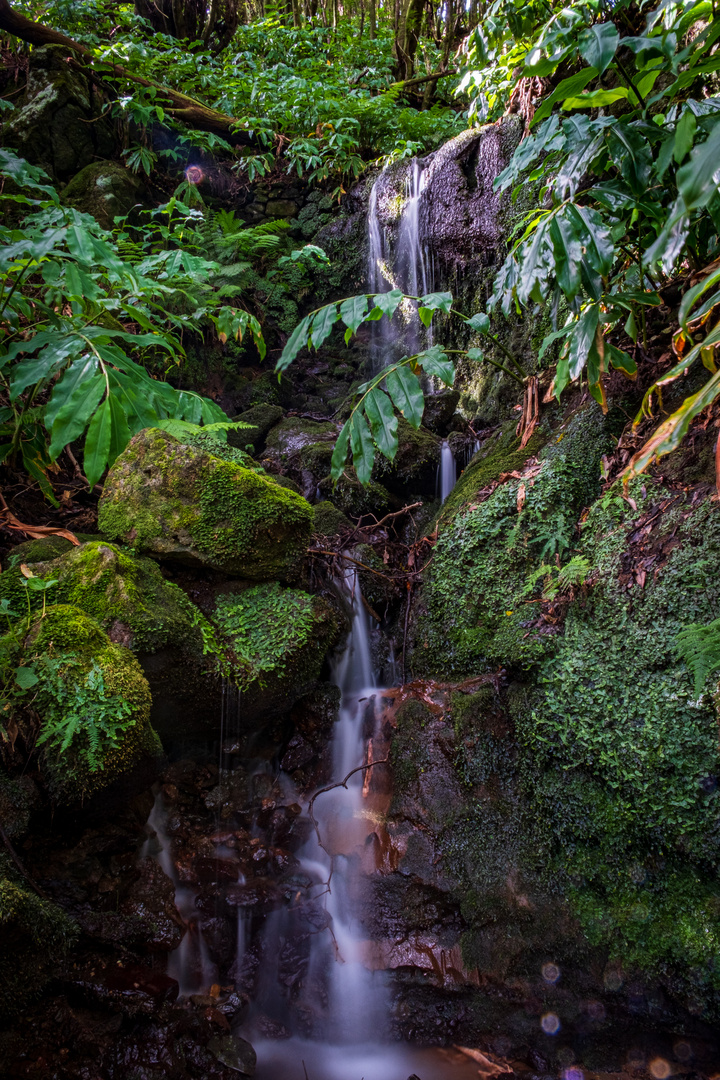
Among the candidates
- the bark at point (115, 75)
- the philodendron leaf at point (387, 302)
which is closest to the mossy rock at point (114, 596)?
the philodendron leaf at point (387, 302)

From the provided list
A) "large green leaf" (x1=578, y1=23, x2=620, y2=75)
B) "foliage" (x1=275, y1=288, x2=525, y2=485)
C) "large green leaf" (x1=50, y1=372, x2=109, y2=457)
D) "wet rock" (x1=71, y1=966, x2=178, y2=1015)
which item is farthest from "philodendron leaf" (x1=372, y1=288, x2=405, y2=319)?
"wet rock" (x1=71, y1=966, x2=178, y2=1015)

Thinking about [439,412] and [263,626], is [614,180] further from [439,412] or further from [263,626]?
[439,412]

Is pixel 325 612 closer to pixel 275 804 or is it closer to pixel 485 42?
pixel 275 804

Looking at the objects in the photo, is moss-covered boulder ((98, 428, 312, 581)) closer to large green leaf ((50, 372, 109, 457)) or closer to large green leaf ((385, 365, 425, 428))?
large green leaf ((50, 372, 109, 457))

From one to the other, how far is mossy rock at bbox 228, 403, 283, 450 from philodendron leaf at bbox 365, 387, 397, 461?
11.7 feet

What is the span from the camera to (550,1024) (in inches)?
101

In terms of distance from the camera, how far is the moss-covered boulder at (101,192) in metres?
6.41

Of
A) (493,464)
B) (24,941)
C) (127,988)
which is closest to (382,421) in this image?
(493,464)

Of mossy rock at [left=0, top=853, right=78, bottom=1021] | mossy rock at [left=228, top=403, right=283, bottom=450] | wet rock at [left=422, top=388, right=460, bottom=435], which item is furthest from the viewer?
Answer: mossy rock at [left=228, top=403, right=283, bottom=450]

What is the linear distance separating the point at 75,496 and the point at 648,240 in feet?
13.1

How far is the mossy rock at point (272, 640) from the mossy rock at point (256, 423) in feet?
9.05

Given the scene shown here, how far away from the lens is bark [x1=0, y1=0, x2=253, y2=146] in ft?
20.5

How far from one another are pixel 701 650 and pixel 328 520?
3.01 meters

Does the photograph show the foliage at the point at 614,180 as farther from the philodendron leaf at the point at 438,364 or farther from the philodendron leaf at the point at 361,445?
the philodendron leaf at the point at 361,445
